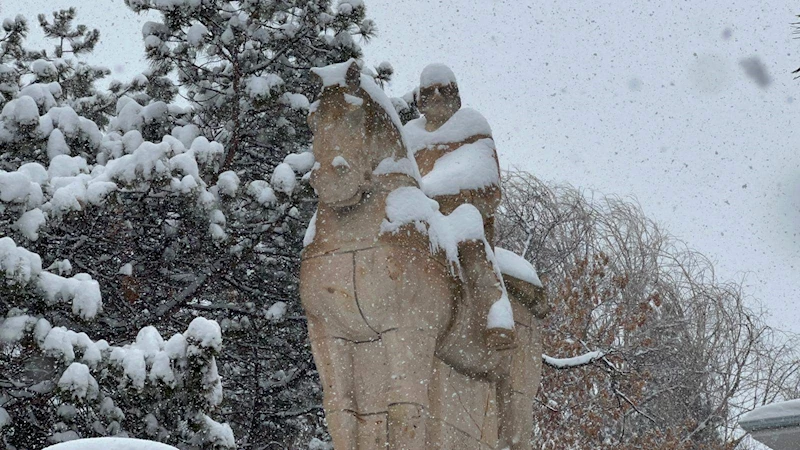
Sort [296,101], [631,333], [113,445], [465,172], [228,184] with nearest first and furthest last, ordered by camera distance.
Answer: [113,445], [465,172], [228,184], [296,101], [631,333]

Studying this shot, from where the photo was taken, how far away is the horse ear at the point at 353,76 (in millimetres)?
4945

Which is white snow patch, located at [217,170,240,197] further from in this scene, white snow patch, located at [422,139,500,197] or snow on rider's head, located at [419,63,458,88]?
white snow patch, located at [422,139,500,197]

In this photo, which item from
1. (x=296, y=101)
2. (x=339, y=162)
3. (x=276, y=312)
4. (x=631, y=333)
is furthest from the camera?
(x=631, y=333)

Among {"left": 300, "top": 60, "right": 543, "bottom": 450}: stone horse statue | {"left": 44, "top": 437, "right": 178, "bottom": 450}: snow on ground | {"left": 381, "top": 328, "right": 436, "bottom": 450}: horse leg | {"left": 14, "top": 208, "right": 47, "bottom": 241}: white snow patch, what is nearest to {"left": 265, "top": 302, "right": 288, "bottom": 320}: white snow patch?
{"left": 14, "top": 208, "right": 47, "bottom": 241}: white snow patch

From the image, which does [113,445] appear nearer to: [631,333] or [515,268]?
[515,268]

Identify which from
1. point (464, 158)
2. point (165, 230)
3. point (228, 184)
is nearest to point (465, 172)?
point (464, 158)

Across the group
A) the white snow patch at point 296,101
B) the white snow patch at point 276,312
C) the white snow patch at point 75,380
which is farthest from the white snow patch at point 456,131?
the white snow patch at point 296,101

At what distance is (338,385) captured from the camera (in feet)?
16.3

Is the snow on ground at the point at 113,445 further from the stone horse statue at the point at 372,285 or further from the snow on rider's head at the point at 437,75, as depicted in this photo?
the snow on rider's head at the point at 437,75

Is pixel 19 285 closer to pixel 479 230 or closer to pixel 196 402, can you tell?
pixel 196 402

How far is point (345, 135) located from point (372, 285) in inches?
26.5

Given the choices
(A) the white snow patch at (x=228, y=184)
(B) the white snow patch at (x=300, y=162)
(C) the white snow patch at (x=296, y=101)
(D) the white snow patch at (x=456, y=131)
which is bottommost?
(A) the white snow patch at (x=228, y=184)

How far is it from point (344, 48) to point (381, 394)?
300 inches

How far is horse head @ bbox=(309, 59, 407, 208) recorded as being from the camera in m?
4.84
